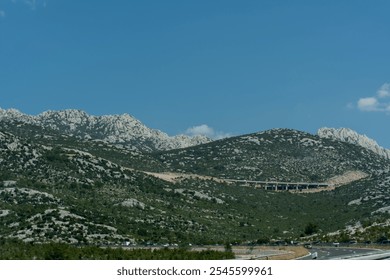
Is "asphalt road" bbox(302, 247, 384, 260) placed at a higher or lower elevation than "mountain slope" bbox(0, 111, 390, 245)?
lower

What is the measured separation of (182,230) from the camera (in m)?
122

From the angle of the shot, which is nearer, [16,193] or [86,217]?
[86,217]

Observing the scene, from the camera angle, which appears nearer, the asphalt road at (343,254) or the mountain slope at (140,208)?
the asphalt road at (343,254)

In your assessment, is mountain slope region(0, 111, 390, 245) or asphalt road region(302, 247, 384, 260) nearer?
asphalt road region(302, 247, 384, 260)

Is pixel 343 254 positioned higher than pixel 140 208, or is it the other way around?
pixel 140 208

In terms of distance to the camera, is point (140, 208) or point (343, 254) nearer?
point (343, 254)

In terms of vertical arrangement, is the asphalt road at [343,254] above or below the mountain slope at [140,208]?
below
